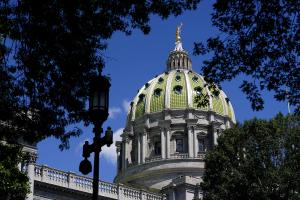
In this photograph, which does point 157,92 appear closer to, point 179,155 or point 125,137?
point 125,137

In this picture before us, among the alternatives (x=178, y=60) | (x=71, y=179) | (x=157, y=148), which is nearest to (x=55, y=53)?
(x=71, y=179)

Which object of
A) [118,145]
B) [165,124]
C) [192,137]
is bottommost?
[192,137]

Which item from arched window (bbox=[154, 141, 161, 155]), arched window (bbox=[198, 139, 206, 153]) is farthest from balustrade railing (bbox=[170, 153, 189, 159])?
arched window (bbox=[198, 139, 206, 153])

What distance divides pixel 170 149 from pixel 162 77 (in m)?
17.3

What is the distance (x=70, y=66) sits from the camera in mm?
16469

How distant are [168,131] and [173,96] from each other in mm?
7365

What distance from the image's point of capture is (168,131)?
82.8m

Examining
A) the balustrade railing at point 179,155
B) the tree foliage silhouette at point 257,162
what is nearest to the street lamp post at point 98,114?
the tree foliage silhouette at point 257,162

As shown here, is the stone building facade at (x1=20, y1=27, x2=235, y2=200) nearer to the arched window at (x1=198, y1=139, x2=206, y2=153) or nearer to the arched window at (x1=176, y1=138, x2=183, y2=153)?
the arched window at (x1=198, y1=139, x2=206, y2=153)

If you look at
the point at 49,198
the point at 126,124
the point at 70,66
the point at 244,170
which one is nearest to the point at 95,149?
the point at 70,66

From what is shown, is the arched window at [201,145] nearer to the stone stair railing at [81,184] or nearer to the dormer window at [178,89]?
the dormer window at [178,89]

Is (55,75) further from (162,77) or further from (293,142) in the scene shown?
(162,77)

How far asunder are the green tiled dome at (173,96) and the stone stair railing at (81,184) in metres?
29.8

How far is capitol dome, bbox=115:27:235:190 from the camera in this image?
77.7m
